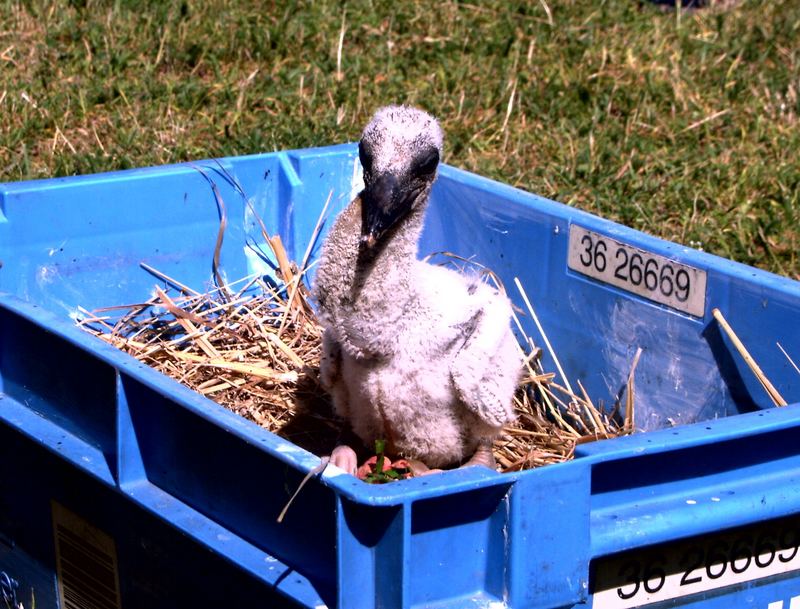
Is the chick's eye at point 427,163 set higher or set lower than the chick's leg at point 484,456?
higher

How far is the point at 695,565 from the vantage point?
254cm

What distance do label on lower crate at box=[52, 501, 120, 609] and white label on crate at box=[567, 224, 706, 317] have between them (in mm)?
1805

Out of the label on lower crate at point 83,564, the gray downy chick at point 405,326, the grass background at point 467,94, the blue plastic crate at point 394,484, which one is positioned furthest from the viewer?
the grass background at point 467,94

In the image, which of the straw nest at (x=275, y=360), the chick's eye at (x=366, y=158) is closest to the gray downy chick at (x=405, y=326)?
the chick's eye at (x=366, y=158)

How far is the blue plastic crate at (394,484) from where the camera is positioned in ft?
7.39

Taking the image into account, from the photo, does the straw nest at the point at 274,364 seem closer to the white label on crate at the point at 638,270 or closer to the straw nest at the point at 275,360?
the straw nest at the point at 275,360

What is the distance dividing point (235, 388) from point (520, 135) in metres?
2.59

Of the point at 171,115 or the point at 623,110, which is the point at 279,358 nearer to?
the point at 171,115

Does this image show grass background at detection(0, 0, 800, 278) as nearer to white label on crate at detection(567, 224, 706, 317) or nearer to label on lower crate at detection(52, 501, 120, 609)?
white label on crate at detection(567, 224, 706, 317)

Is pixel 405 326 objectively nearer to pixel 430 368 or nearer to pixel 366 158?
pixel 430 368

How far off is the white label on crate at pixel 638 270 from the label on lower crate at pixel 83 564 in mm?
1805

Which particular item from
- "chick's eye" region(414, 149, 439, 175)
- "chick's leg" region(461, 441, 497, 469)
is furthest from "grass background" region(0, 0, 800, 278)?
"chick's eye" region(414, 149, 439, 175)

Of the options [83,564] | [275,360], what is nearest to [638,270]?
[275,360]

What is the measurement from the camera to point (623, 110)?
6.53 meters
